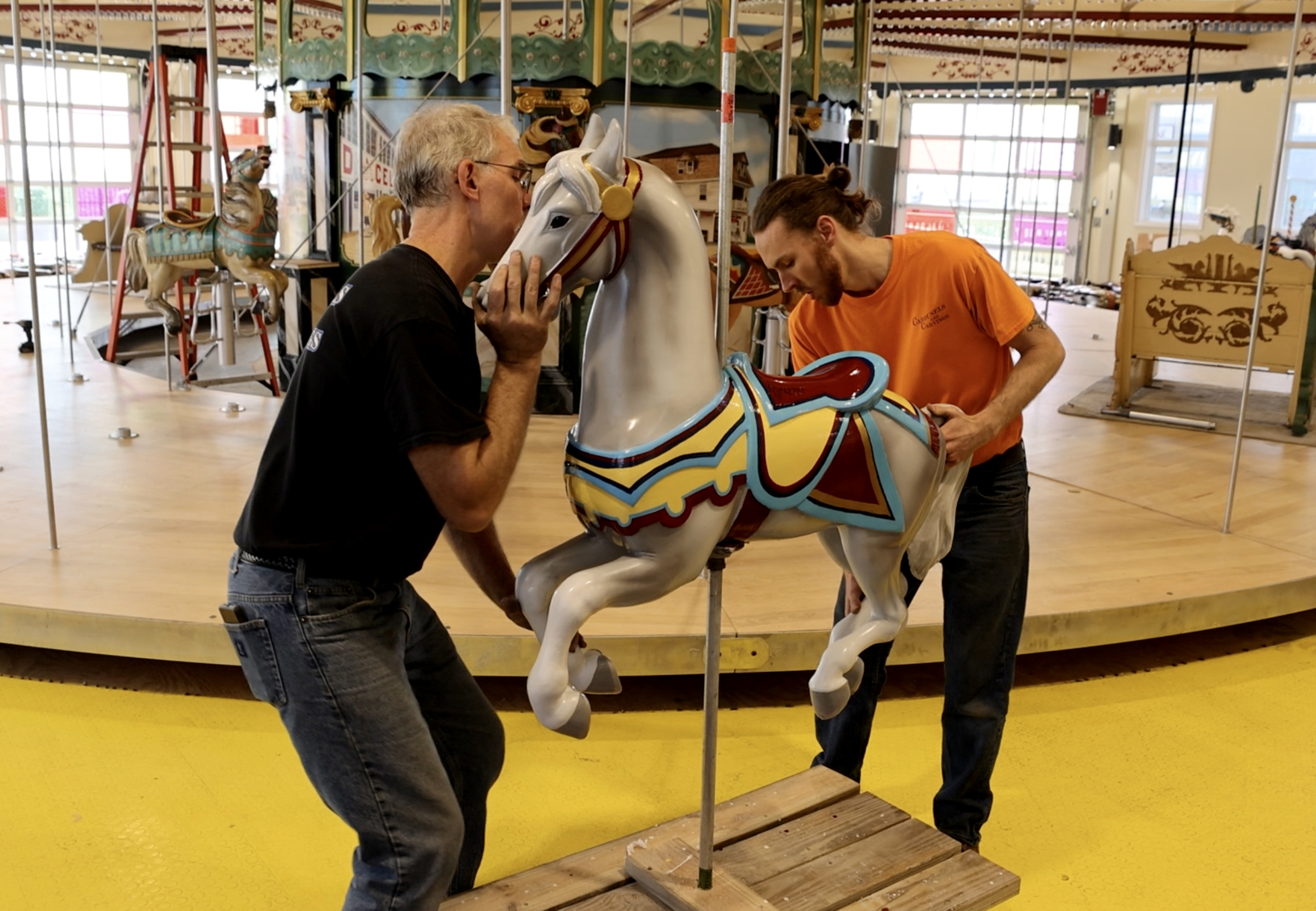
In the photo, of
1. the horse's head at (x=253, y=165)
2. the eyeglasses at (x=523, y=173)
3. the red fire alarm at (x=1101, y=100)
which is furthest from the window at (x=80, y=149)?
the eyeglasses at (x=523, y=173)

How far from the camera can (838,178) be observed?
81.1 inches

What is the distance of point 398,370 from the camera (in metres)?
1.51

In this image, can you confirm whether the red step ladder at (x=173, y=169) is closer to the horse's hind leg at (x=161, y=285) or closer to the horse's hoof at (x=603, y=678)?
the horse's hind leg at (x=161, y=285)

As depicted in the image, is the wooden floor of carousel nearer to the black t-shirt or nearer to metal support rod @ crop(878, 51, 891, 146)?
the black t-shirt

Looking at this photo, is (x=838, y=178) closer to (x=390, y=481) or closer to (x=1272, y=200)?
(x=390, y=481)

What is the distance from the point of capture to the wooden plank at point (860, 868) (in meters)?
2.18

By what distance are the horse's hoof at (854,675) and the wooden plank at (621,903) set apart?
0.56m

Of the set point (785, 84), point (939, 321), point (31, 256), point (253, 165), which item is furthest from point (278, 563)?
point (253, 165)

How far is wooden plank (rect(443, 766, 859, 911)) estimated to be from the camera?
2.14 m

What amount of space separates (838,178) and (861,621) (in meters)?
0.78

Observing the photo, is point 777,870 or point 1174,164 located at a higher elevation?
point 1174,164

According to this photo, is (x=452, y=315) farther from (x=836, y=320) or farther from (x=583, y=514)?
(x=836, y=320)

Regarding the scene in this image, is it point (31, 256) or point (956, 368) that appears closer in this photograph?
point (956, 368)

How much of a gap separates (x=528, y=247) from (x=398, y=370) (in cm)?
24
